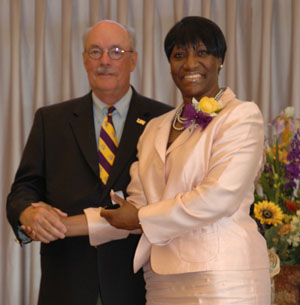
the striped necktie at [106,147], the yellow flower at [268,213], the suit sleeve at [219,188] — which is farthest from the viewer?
the yellow flower at [268,213]

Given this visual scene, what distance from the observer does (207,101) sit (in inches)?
81.4

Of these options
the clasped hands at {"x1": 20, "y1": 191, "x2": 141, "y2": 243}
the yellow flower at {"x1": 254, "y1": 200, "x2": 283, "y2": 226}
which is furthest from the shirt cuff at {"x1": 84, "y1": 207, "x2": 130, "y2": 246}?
the yellow flower at {"x1": 254, "y1": 200, "x2": 283, "y2": 226}

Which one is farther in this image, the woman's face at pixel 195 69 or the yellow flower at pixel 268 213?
the yellow flower at pixel 268 213

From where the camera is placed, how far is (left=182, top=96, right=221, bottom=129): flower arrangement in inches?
80.3

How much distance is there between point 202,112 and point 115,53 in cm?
92

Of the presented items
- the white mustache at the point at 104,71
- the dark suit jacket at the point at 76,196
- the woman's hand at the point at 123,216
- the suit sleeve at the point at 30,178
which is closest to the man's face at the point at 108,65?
the white mustache at the point at 104,71

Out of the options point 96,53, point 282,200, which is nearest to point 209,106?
point 96,53

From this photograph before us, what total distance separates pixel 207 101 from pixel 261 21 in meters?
2.06

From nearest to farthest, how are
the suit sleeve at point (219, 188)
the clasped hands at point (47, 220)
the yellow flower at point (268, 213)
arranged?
the suit sleeve at point (219, 188)
the clasped hands at point (47, 220)
the yellow flower at point (268, 213)

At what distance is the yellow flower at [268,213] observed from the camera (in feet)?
9.04

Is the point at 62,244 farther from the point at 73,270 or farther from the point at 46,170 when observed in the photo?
the point at 46,170

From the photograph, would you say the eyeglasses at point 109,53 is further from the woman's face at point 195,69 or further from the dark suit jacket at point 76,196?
the woman's face at point 195,69

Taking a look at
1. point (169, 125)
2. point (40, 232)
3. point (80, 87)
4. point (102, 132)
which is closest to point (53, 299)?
point (40, 232)

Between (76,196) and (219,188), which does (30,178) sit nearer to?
(76,196)
